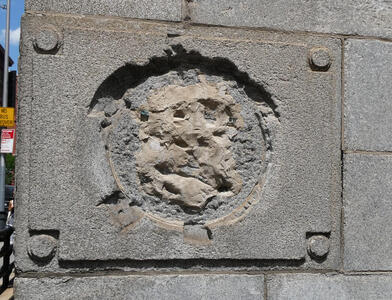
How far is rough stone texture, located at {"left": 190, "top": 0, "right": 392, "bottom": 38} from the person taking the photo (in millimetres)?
2602

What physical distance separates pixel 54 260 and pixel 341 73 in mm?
2064

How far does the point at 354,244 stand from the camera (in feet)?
8.79

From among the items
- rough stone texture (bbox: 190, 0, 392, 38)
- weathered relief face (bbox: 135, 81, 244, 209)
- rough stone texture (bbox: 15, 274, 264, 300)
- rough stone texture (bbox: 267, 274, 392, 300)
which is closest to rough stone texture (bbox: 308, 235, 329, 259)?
rough stone texture (bbox: 267, 274, 392, 300)

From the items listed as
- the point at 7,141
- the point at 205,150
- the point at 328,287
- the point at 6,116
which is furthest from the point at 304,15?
the point at 6,116

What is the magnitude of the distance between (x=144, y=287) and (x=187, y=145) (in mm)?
860

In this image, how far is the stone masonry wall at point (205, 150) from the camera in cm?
240

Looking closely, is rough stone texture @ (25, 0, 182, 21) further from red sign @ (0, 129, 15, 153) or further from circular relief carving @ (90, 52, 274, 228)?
red sign @ (0, 129, 15, 153)

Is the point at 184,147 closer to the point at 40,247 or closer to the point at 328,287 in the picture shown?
the point at 40,247

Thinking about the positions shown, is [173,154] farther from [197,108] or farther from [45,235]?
[45,235]

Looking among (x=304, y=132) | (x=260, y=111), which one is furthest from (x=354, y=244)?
(x=260, y=111)

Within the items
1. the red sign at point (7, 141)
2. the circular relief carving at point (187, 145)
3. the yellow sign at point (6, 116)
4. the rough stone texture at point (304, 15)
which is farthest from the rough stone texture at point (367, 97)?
the yellow sign at point (6, 116)

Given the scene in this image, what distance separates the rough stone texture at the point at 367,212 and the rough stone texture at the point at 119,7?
1.41m

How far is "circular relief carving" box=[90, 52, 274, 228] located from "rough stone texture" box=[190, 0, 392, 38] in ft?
1.18

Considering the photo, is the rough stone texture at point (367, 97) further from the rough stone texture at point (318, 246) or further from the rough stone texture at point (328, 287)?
the rough stone texture at point (328, 287)
